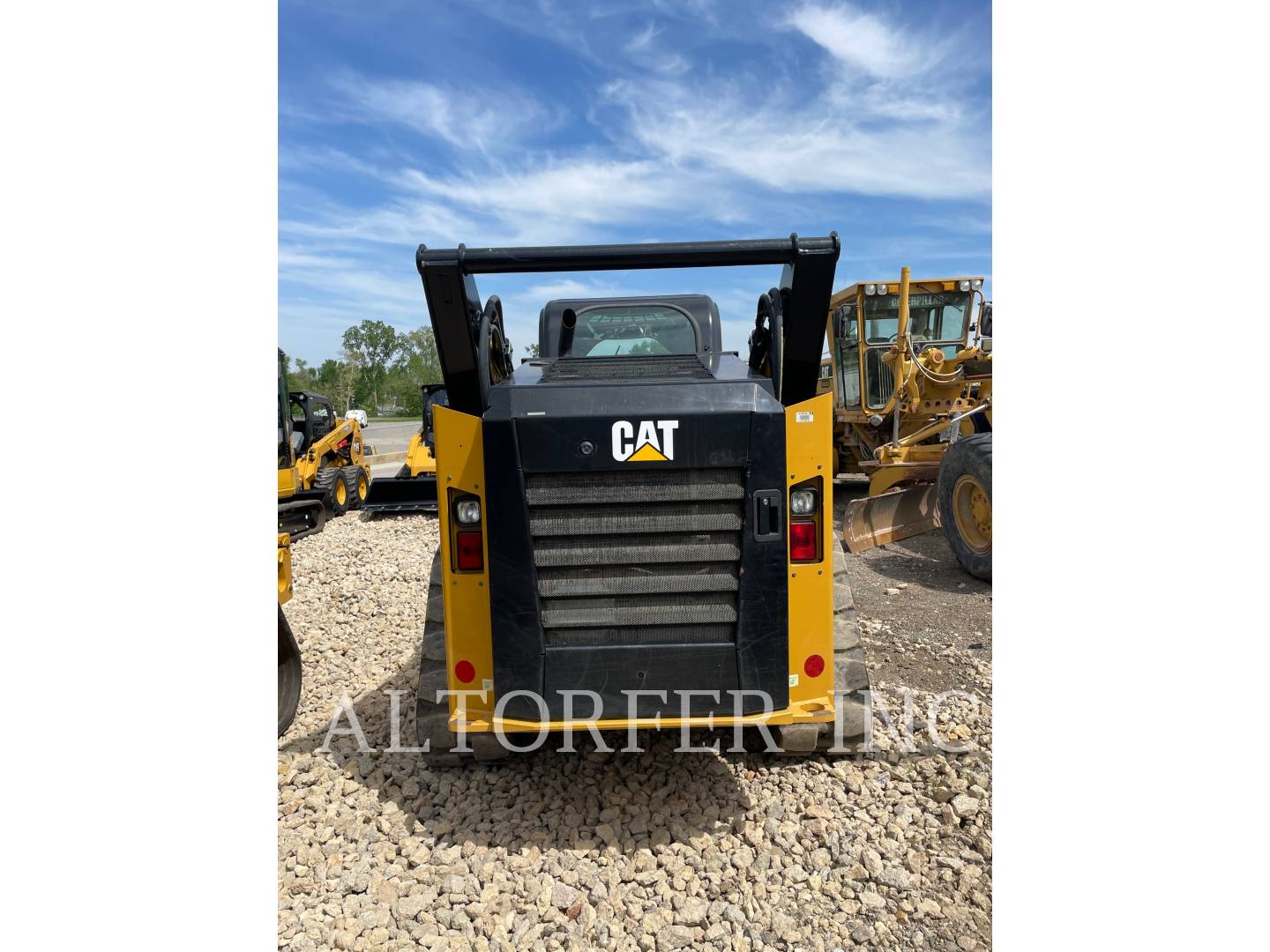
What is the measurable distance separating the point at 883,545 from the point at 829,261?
543 cm

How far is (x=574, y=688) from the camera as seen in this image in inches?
111

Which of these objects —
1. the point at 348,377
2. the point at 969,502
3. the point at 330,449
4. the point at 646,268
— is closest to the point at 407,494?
the point at 330,449

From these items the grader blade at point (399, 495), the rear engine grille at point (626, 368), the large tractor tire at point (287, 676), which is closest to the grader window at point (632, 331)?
the rear engine grille at point (626, 368)

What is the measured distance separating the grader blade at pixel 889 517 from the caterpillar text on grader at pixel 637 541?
4869mm

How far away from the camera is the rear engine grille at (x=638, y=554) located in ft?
8.99

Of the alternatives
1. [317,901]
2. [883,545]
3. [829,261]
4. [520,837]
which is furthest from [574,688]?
[883,545]

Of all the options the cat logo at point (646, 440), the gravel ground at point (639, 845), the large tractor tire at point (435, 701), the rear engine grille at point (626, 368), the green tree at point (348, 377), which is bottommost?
the gravel ground at point (639, 845)

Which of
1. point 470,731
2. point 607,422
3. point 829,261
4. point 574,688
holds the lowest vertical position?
point 470,731

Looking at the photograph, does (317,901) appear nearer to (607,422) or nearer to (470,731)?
(470,731)

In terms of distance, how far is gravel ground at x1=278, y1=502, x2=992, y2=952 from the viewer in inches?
102

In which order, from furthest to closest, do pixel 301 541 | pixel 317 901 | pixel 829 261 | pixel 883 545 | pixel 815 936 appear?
pixel 301 541, pixel 883 545, pixel 829 261, pixel 317 901, pixel 815 936

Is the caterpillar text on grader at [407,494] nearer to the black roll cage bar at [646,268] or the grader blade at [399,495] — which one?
the grader blade at [399,495]

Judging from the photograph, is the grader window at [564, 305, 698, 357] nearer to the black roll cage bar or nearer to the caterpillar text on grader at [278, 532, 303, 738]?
the black roll cage bar

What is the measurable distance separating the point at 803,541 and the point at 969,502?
4380mm
